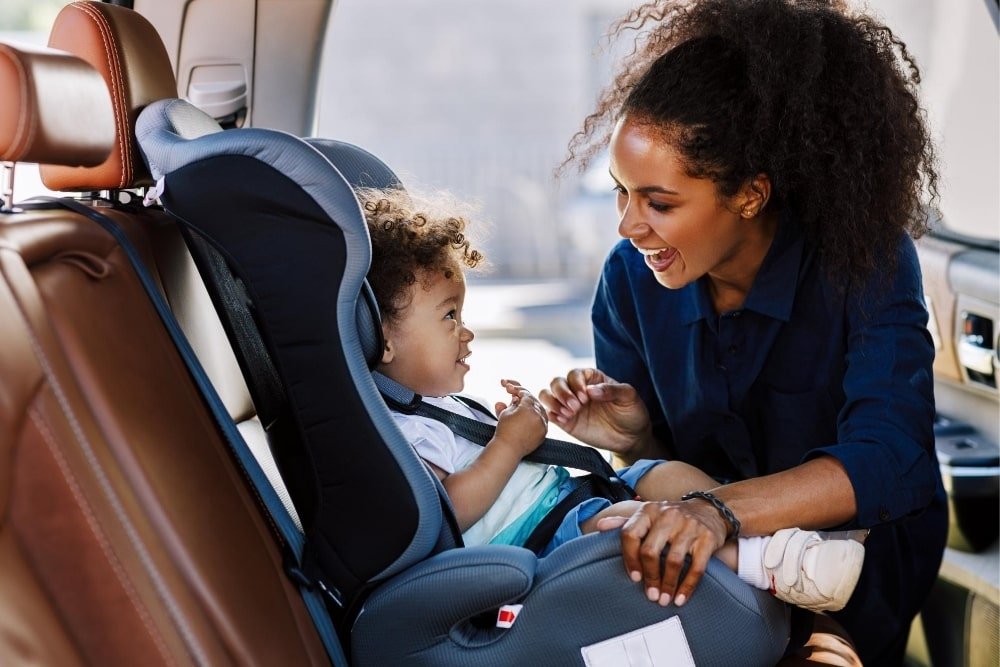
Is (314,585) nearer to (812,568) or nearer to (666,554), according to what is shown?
(666,554)

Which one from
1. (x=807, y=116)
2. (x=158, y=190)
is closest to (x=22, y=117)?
(x=158, y=190)

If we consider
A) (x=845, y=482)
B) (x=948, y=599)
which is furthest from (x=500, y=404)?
(x=948, y=599)

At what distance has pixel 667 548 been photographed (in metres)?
1.41

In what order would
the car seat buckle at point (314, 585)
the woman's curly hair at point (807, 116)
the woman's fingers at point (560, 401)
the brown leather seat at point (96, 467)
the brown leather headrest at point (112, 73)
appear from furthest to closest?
the woman's fingers at point (560, 401) < the woman's curly hair at point (807, 116) < the brown leather headrest at point (112, 73) < the car seat buckle at point (314, 585) < the brown leather seat at point (96, 467)

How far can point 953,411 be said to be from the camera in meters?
2.62

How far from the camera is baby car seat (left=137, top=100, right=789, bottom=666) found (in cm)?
138

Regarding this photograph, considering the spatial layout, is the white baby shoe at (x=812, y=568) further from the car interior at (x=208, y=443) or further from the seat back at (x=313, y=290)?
the seat back at (x=313, y=290)

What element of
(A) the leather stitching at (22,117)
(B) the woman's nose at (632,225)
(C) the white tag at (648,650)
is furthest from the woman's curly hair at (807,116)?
(A) the leather stitching at (22,117)

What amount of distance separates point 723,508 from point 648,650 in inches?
8.8

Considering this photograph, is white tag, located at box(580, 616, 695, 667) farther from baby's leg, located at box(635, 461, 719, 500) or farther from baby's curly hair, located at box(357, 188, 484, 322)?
baby's curly hair, located at box(357, 188, 484, 322)

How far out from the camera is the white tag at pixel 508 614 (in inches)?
56.4

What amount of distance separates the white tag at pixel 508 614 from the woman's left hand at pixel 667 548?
0.48 ft

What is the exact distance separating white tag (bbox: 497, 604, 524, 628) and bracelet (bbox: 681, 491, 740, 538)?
286mm

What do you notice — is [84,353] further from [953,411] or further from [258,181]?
[953,411]
